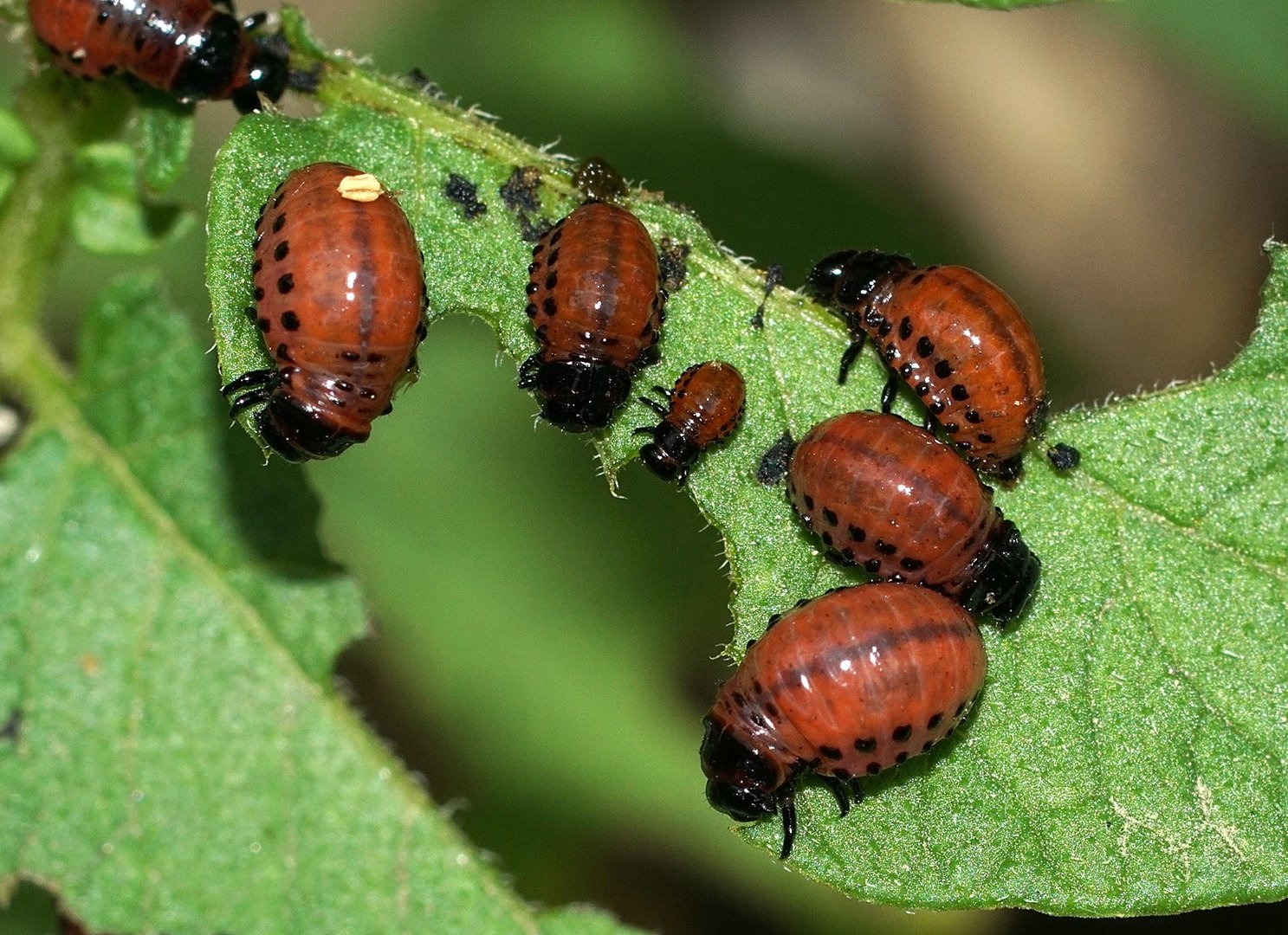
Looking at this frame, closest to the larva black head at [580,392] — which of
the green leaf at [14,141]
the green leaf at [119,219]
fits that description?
the green leaf at [119,219]

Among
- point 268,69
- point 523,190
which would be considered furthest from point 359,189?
point 268,69

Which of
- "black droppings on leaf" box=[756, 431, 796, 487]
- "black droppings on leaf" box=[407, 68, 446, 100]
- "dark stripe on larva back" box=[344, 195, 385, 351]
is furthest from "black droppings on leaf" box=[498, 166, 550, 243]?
"black droppings on leaf" box=[756, 431, 796, 487]

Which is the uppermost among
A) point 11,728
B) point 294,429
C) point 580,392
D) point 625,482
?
point 580,392

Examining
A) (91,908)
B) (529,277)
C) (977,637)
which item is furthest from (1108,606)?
(91,908)

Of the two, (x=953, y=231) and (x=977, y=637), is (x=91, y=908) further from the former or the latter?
(x=953, y=231)

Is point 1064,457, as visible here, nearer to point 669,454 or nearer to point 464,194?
point 669,454

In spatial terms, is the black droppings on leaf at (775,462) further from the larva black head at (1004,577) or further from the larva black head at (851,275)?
the larva black head at (1004,577)
